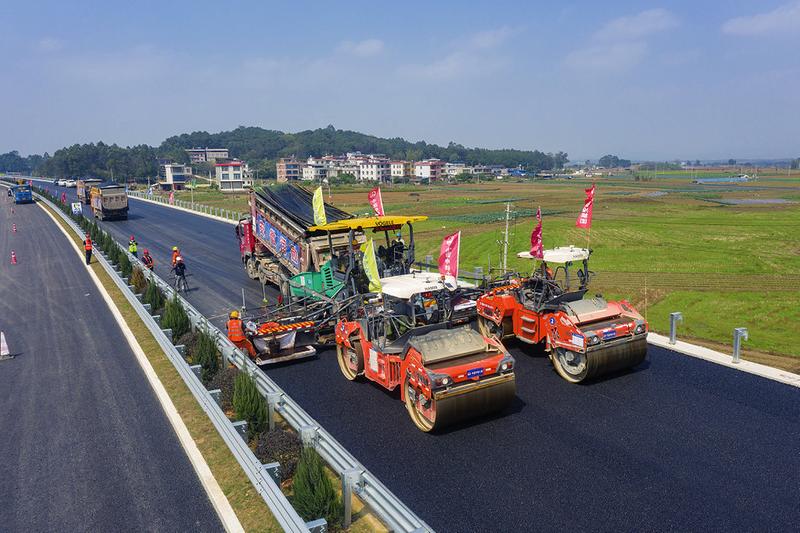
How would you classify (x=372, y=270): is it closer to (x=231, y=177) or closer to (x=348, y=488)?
(x=348, y=488)

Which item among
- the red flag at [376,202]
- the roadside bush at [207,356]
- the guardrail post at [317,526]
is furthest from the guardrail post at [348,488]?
the red flag at [376,202]

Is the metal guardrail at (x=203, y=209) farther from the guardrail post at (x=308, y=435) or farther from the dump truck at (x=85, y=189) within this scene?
the guardrail post at (x=308, y=435)

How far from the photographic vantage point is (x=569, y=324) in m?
10.3

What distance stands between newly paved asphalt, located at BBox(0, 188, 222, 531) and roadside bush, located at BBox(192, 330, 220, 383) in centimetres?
118

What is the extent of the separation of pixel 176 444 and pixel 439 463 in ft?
14.6

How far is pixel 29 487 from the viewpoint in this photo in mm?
7738

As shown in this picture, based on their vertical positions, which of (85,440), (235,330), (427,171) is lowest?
(85,440)

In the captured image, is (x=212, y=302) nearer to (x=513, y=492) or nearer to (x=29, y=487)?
(x=29, y=487)

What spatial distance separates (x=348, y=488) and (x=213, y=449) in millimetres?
3219

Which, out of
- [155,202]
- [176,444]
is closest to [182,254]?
[176,444]

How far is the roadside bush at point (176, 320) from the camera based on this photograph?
13.9m

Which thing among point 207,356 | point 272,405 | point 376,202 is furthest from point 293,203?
point 272,405

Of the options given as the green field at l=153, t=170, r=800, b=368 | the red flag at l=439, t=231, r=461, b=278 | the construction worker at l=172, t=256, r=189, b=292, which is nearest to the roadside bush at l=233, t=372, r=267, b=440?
the red flag at l=439, t=231, r=461, b=278

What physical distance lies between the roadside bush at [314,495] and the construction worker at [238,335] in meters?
5.80
